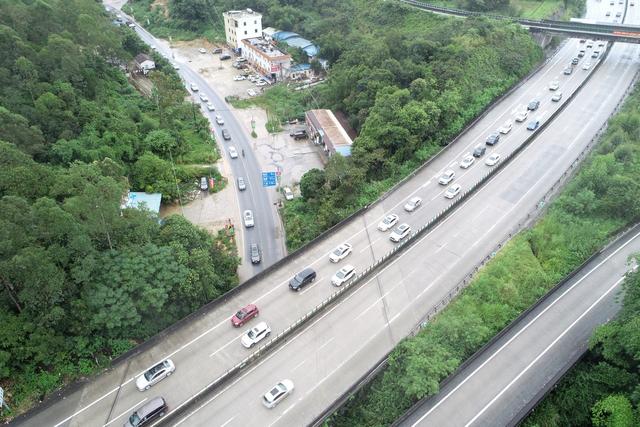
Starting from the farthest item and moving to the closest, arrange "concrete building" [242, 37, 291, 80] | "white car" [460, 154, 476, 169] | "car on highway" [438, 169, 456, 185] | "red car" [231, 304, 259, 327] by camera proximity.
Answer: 1. "concrete building" [242, 37, 291, 80]
2. "white car" [460, 154, 476, 169]
3. "car on highway" [438, 169, 456, 185]
4. "red car" [231, 304, 259, 327]

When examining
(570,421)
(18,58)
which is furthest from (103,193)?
(570,421)

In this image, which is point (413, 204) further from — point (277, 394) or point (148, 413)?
point (148, 413)

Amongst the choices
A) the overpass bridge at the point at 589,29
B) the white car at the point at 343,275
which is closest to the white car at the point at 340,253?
the white car at the point at 343,275

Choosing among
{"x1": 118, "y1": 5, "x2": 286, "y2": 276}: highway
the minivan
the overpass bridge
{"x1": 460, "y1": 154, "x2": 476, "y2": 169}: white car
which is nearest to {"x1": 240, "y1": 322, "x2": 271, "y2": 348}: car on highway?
the minivan

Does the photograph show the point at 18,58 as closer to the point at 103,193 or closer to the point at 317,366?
the point at 103,193

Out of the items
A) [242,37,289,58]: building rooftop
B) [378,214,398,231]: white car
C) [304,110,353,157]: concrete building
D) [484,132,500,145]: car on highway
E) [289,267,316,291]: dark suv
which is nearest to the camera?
[289,267,316,291]: dark suv

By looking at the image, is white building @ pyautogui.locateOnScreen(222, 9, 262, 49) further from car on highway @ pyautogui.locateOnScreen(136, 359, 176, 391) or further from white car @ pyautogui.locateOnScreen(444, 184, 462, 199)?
car on highway @ pyautogui.locateOnScreen(136, 359, 176, 391)
